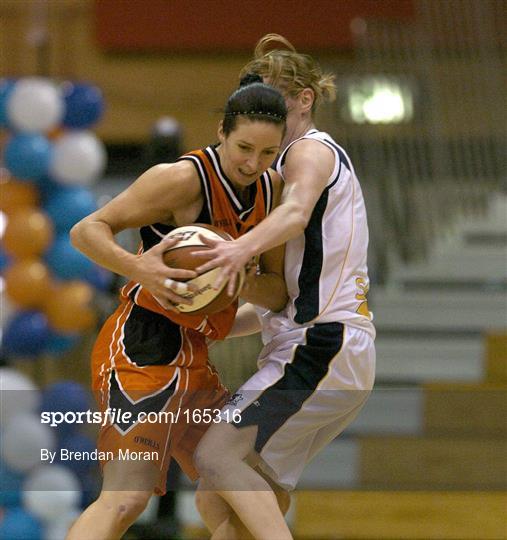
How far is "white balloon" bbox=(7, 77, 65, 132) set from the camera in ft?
19.8

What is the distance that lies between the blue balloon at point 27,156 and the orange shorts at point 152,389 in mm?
2523

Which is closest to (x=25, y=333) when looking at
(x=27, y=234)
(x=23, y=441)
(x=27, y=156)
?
(x=27, y=234)

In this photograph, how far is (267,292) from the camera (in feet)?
12.0

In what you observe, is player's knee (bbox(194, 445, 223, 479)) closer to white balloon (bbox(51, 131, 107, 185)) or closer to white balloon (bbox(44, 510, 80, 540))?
white balloon (bbox(44, 510, 80, 540))

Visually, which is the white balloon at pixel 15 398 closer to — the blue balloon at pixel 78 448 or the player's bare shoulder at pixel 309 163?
the blue balloon at pixel 78 448

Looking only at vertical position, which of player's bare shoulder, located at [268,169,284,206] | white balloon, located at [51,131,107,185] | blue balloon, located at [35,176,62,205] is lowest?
player's bare shoulder, located at [268,169,284,206]

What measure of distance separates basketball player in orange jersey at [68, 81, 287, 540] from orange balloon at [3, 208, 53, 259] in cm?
232

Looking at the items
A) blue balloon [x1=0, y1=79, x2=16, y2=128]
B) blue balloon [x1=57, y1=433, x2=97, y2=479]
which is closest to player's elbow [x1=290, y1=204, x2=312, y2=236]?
blue balloon [x1=57, y1=433, x2=97, y2=479]

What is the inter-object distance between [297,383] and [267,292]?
11.8 inches

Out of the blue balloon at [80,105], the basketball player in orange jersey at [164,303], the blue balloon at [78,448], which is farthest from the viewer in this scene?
the blue balloon at [80,105]

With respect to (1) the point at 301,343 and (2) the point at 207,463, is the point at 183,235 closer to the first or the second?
(1) the point at 301,343

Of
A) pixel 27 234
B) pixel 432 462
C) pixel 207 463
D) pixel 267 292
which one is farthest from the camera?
pixel 432 462

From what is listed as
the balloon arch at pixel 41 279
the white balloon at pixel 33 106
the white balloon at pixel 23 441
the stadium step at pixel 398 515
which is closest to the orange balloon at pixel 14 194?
the balloon arch at pixel 41 279

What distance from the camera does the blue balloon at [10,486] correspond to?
5.69 m
